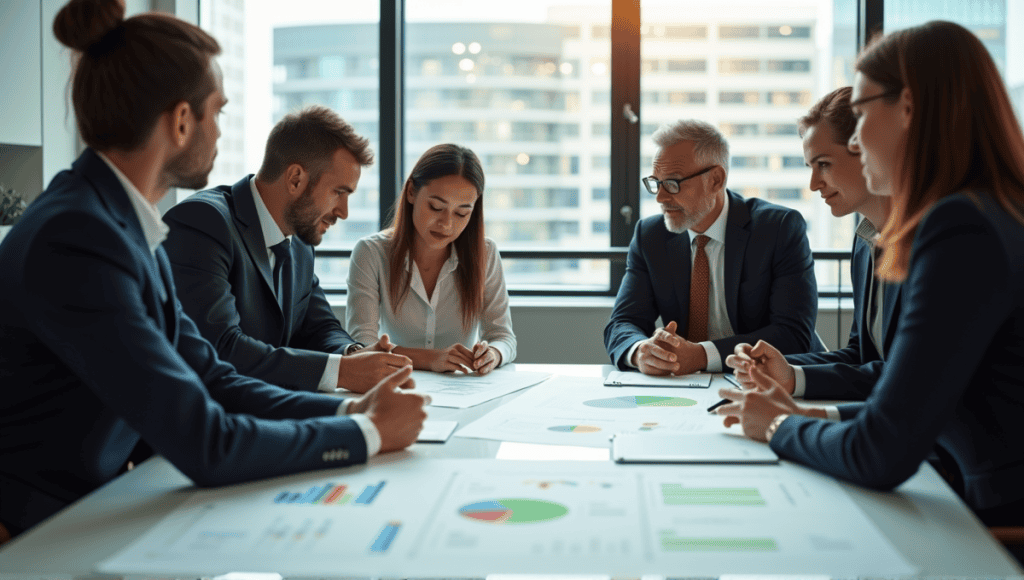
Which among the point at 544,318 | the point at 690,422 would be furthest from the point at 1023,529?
the point at 544,318

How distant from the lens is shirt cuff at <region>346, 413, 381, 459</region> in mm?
1223

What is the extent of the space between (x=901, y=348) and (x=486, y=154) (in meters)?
3.39

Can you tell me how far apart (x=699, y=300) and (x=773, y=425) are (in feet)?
4.40

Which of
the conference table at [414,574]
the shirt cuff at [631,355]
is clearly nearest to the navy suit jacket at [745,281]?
the shirt cuff at [631,355]

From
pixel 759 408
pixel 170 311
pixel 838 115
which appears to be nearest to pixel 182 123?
pixel 170 311

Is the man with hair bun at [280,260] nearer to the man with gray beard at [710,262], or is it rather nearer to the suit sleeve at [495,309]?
the suit sleeve at [495,309]

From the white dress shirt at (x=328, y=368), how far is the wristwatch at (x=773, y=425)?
63cm

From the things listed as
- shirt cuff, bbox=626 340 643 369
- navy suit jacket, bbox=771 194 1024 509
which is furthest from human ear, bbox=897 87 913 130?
shirt cuff, bbox=626 340 643 369

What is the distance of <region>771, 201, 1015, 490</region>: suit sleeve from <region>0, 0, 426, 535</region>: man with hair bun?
2.30 feet

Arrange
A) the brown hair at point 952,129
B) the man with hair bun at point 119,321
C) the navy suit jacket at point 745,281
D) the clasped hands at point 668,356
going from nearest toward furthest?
the man with hair bun at point 119,321, the brown hair at point 952,129, the clasped hands at point 668,356, the navy suit jacket at point 745,281

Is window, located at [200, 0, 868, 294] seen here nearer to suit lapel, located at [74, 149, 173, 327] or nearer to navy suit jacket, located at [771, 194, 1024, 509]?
suit lapel, located at [74, 149, 173, 327]

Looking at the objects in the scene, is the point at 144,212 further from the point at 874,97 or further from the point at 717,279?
the point at 717,279

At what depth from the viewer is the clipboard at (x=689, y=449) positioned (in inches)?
48.1

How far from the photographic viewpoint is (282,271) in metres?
2.25
